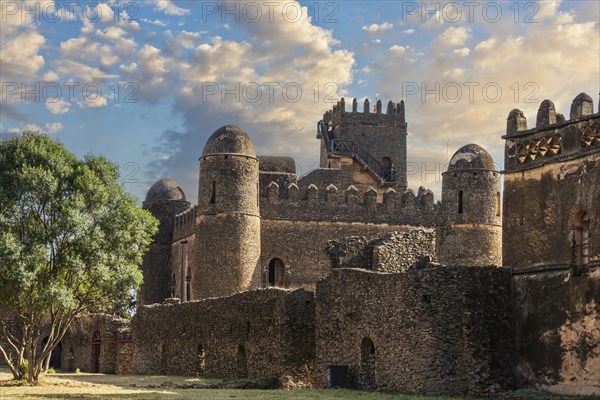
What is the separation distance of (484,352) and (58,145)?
13914 mm

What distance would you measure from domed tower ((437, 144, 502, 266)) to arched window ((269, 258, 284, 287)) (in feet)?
23.2

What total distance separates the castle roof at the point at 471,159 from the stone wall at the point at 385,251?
657 inches

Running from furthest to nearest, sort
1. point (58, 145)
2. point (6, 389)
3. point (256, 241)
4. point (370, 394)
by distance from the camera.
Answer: point (256, 241) < point (58, 145) < point (6, 389) < point (370, 394)

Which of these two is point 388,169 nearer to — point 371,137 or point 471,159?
point 371,137

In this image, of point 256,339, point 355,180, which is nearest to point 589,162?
point 256,339

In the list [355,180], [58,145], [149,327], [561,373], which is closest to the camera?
[561,373]

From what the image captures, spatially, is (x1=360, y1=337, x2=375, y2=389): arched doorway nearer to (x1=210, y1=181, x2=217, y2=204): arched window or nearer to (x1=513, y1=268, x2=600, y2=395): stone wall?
(x1=513, y1=268, x2=600, y2=395): stone wall

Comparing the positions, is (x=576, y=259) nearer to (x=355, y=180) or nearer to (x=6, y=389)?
(x=6, y=389)

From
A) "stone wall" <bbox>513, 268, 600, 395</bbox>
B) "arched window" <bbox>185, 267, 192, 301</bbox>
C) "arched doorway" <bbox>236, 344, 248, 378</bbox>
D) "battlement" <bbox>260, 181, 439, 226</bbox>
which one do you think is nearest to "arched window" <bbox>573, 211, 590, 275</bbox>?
"stone wall" <bbox>513, 268, 600, 395</bbox>

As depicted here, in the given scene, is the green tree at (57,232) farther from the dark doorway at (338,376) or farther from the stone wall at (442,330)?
the stone wall at (442,330)

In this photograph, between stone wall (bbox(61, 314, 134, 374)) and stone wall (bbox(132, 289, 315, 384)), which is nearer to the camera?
stone wall (bbox(132, 289, 315, 384))

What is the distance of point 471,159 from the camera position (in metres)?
49.4

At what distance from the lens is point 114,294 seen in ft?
109

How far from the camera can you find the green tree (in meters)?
30.6
